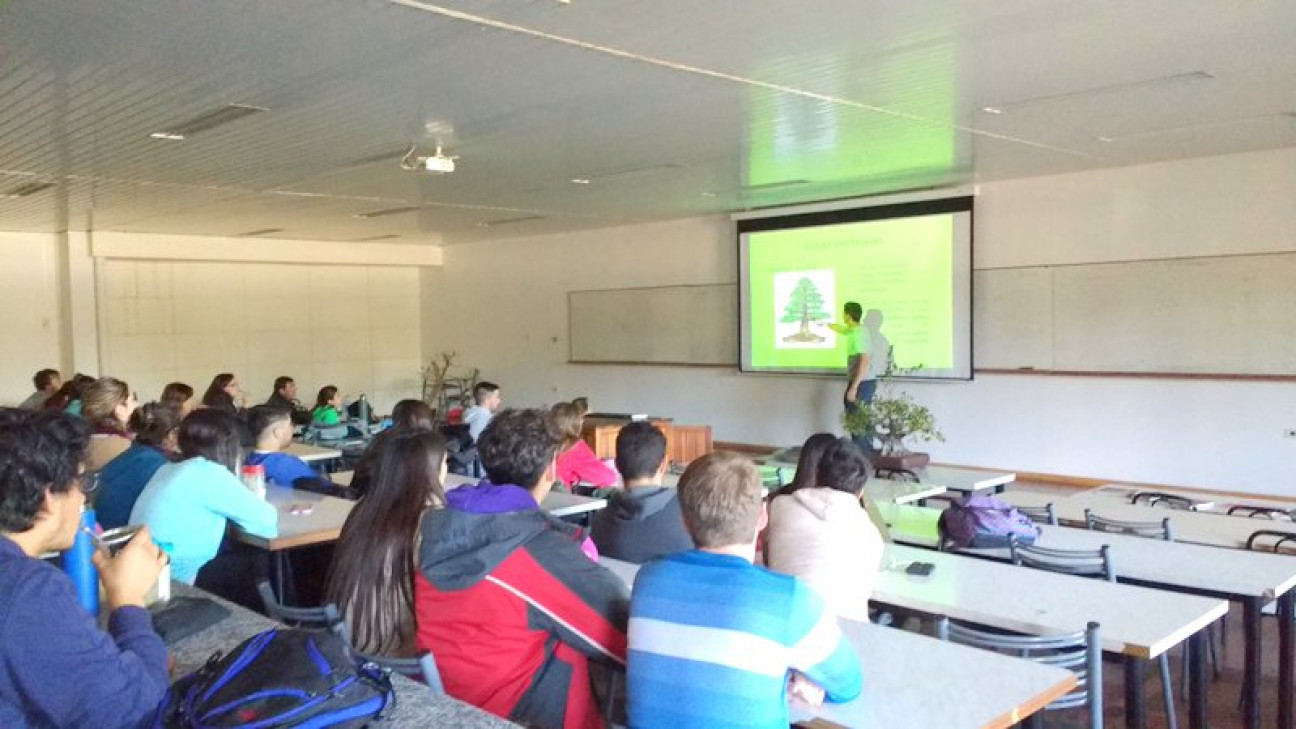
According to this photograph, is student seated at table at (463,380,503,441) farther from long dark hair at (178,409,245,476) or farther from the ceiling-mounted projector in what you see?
long dark hair at (178,409,245,476)

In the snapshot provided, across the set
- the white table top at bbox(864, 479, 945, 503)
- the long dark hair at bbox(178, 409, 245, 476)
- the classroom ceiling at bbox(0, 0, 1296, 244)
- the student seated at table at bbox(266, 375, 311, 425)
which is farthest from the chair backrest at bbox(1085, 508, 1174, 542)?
the student seated at table at bbox(266, 375, 311, 425)

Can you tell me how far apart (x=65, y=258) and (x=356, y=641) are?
1154cm

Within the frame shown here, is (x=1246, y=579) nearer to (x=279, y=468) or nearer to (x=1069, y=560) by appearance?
(x=1069, y=560)

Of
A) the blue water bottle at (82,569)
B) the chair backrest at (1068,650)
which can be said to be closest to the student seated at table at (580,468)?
the chair backrest at (1068,650)

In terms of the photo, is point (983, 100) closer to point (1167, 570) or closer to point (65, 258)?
point (1167, 570)

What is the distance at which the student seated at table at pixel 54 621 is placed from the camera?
4.51 ft

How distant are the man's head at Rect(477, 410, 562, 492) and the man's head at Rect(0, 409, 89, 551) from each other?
1.10m

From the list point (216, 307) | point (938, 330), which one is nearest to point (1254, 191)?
point (938, 330)

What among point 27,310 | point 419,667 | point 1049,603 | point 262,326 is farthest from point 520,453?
point 262,326

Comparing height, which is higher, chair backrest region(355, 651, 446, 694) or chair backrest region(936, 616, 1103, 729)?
chair backrest region(355, 651, 446, 694)

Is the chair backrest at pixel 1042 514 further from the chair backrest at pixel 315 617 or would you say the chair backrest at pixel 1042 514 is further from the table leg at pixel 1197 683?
the chair backrest at pixel 315 617

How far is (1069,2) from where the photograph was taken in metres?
3.92

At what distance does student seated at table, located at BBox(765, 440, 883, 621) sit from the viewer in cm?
292

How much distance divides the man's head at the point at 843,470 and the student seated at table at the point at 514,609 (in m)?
1.19
